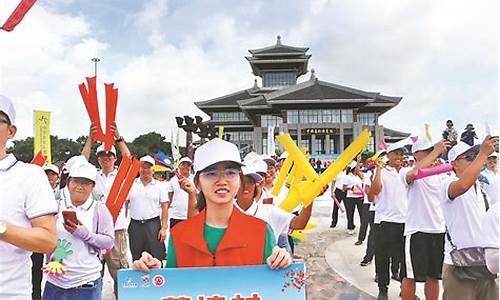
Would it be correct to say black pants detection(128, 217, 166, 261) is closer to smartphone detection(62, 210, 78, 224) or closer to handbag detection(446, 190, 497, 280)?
smartphone detection(62, 210, 78, 224)

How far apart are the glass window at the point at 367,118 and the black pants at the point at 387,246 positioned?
1332 inches

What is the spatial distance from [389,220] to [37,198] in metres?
3.47

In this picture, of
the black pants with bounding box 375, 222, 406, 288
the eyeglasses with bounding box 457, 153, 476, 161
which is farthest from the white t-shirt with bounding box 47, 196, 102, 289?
the black pants with bounding box 375, 222, 406, 288

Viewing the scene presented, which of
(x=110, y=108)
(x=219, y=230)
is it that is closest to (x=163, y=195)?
(x=110, y=108)

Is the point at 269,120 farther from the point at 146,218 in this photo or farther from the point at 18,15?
the point at 18,15

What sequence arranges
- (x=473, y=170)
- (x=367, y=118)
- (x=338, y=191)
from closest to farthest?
(x=473, y=170)
(x=338, y=191)
(x=367, y=118)

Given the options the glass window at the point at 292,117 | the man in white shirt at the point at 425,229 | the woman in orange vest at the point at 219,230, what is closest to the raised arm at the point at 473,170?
the man in white shirt at the point at 425,229

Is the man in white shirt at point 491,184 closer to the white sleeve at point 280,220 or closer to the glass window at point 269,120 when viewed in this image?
the white sleeve at point 280,220

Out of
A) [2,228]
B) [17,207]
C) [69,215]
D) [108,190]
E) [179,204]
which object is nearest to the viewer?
[2,228]

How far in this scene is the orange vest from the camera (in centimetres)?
182

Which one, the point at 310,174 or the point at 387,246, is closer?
the point at 310,174

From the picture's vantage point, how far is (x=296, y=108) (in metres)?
35.9

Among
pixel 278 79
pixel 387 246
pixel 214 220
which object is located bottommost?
pixel 387 246

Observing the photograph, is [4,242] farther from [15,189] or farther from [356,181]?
[356,181]
